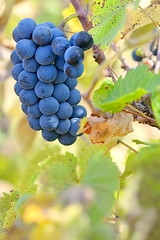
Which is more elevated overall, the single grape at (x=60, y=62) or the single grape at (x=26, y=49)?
the single grape at (x=26, y=49)

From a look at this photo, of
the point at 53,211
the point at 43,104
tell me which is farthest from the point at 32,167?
the point at 53,211

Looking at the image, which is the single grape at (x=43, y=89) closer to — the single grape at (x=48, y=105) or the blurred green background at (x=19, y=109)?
the single grape at (x=48, y=105)

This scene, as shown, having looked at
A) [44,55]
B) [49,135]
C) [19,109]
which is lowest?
[19,109]

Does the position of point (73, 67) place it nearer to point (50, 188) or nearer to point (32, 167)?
point (50, 188)

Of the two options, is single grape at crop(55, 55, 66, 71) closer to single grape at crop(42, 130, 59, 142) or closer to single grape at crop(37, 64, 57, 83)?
→ single grape at crop(37, 64, 57, 83)

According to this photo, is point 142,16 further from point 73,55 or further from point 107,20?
point 73,55

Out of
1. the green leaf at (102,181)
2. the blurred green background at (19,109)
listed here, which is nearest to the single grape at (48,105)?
the blurred green background at (19,109)

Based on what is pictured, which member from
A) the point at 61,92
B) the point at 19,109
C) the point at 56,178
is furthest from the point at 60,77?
the point at 19,109
